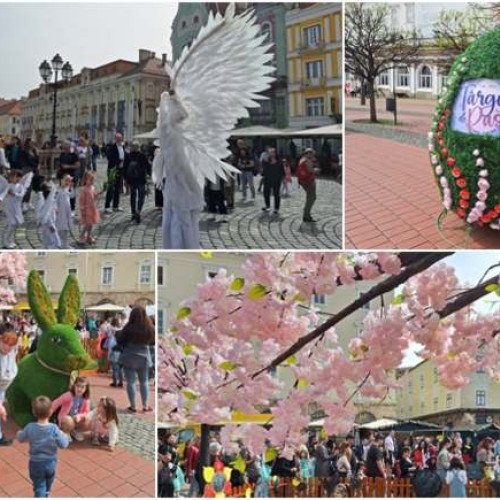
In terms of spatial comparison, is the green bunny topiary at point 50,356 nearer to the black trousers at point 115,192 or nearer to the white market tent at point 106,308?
the white market tent at point 106,308

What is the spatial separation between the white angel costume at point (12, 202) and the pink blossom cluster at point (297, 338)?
44.2 inches

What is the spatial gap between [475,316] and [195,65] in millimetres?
2122

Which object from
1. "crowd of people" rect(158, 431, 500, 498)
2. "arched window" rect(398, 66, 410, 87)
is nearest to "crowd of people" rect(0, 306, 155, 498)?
"crowd of people" rect(158, 431, 500, 498)

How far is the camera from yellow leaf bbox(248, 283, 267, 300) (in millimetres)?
3439

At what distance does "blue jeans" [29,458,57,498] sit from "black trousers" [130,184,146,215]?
5.11 ft

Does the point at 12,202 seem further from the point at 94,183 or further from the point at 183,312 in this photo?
the point at 183,312

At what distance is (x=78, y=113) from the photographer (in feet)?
13.2

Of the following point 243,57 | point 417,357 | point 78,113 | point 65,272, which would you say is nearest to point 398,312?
point 417,357

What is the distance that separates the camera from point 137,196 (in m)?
3.93

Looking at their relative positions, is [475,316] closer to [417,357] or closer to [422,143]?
[417,357]

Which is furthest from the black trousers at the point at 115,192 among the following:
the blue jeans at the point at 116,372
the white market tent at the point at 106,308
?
the blue jeans at the point at 116,372

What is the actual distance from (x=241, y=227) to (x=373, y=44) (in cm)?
138

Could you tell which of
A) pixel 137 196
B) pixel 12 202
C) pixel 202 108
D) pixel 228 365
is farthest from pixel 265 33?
pixel 228 365

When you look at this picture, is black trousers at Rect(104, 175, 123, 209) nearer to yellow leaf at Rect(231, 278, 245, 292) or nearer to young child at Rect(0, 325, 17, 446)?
yellow leaf at Rect(231, 278, 245, 292)
